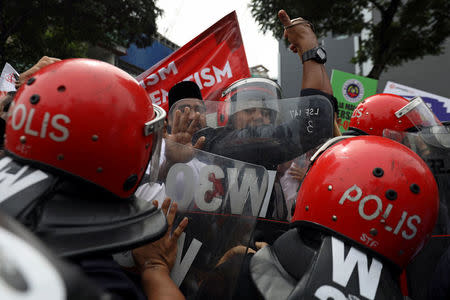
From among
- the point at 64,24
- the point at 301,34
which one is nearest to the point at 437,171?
the point at 301,34

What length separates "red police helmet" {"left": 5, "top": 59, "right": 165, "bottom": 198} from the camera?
120 centimetres

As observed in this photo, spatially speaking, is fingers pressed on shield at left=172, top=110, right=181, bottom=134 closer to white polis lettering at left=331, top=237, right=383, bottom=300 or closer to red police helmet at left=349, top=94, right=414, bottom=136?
white polis lettering at left=331, top=237, right=383, bottom=300

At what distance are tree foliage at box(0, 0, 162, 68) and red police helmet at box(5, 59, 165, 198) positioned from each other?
843cm

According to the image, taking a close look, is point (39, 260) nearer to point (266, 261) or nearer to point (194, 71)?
point (266, 261)

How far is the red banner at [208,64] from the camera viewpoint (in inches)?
160

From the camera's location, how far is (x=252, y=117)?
6.91 ft

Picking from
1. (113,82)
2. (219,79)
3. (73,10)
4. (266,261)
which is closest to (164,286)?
(266,261)

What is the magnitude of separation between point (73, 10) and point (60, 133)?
8867 mm

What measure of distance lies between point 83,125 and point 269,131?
3.89ft

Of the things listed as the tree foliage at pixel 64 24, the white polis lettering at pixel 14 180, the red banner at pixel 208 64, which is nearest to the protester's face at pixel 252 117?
the white polis lettering at pixel 14 180

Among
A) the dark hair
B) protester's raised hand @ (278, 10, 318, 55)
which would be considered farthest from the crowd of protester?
protester's raised hand @ (278, 10, 318, 55)

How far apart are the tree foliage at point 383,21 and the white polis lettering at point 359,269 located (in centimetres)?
779

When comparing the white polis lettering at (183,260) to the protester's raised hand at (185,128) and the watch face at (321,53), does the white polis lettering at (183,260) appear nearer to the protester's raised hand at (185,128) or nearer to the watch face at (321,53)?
the protester's raised hand at (185,128)

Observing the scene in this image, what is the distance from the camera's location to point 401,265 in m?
1.26
